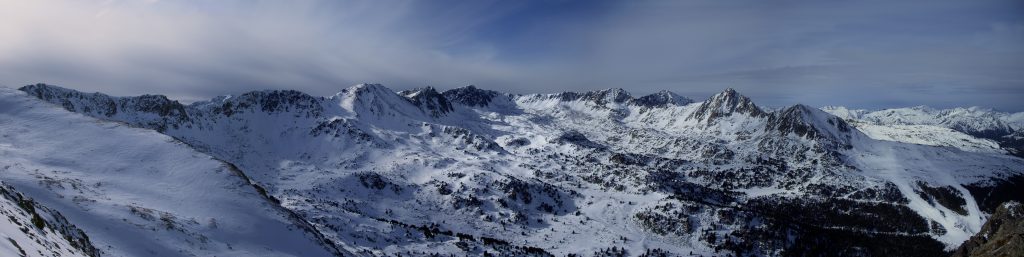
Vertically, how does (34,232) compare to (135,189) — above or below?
above

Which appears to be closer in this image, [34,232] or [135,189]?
[34,232]

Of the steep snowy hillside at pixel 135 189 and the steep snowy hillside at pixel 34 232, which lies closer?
the steep snowy hillside at pixel 34 232

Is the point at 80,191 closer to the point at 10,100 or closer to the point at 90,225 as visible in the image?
the point at 90,225

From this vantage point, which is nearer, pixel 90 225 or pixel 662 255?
pixel 90 225

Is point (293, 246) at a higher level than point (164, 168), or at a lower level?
lower

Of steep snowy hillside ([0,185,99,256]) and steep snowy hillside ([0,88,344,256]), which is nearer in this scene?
steep snowy hillside ([0,185,99,256])

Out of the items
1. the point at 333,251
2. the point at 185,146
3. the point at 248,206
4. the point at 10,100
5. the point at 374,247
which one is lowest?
the point at 374,247

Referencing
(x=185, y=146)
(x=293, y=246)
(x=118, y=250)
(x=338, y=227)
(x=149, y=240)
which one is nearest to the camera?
(x=118, y=250)

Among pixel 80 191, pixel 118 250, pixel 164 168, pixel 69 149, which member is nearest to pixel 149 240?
pixel 118 250
